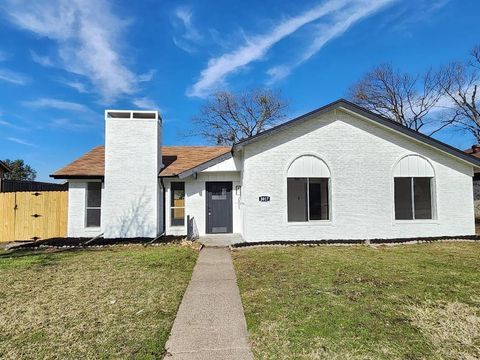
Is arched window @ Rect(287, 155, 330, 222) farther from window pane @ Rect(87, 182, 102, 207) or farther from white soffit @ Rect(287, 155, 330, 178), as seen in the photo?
window pane @ Rect(87, 182, 102, 207)

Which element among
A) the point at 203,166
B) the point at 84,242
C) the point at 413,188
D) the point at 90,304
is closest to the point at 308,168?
the point at 203,166

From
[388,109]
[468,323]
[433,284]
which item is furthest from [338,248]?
[388,109]

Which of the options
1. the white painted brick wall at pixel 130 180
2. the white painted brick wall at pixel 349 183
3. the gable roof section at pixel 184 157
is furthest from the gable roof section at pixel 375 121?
the white painted brick wall at pixel 130 180

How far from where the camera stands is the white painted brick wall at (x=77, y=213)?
13.5 metres

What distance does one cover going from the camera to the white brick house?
1189 cm

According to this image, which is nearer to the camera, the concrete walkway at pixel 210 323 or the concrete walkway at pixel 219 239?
the concrete walkway at pixel 210 323

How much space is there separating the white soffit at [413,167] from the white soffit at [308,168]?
117 inches

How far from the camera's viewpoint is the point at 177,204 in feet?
46.4

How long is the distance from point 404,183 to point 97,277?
11521 mm

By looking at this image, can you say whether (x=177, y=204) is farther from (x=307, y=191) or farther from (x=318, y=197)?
(x=318, y=197)

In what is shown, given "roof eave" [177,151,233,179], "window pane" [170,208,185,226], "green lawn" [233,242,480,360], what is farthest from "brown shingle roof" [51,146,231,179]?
"green lawn" [233,242,480,360]

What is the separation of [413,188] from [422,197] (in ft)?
1.83

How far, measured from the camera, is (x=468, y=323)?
179 inches

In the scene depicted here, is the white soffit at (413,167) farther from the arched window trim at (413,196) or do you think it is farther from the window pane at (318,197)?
the window pane at (318,197)
